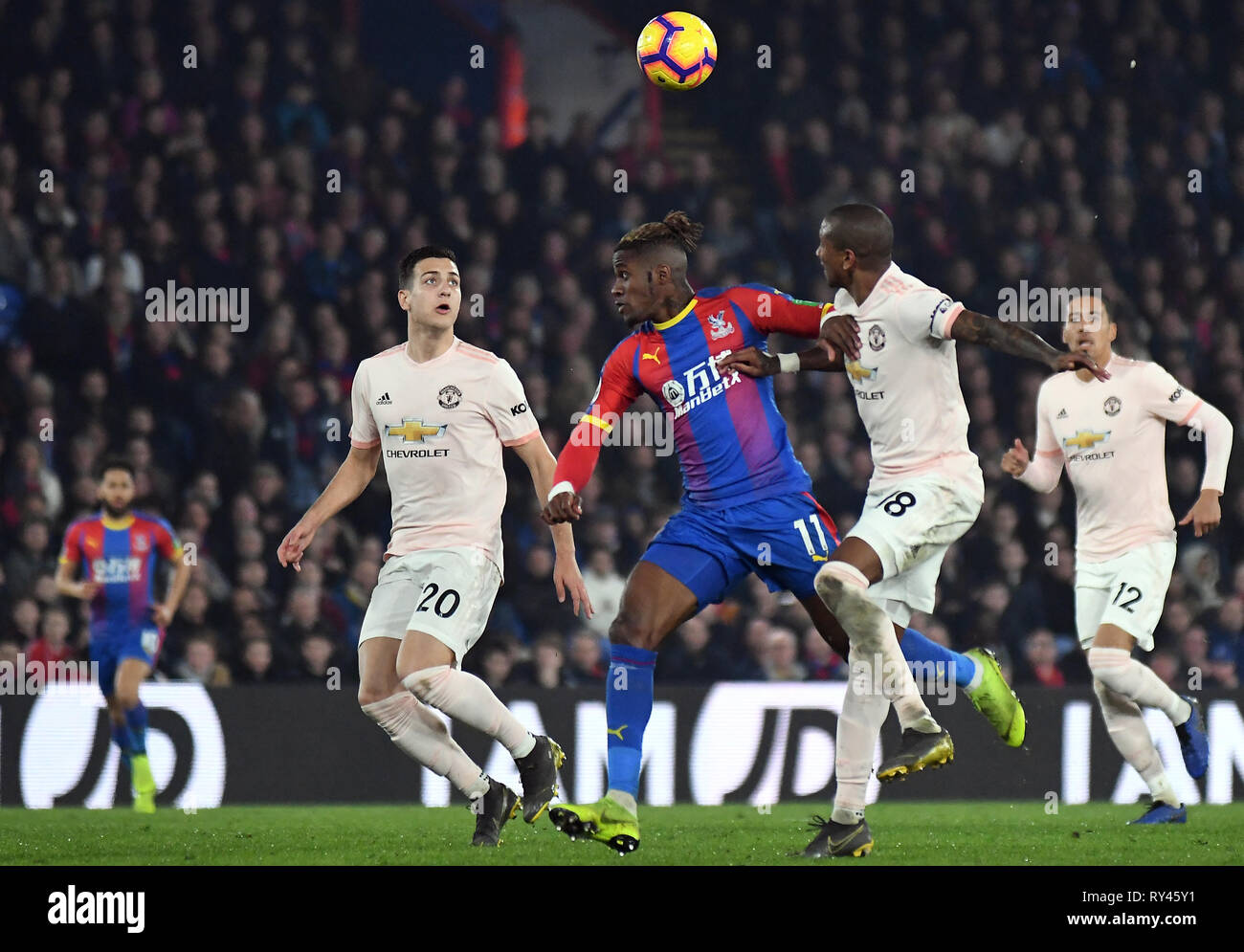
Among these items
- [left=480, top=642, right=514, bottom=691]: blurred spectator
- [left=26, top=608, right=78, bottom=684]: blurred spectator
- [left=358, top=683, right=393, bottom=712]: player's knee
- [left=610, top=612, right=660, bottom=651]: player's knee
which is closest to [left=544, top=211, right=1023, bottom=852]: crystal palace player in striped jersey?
[left=610, top=612, right=660, bottom=651]: player's knee

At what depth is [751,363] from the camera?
632 cm

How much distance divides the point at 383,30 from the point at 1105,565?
9359mm

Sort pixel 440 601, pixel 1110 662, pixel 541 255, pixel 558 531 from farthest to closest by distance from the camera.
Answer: pixel 541 255, pixel 1110 662, pixel 558 531, pixel 440 601

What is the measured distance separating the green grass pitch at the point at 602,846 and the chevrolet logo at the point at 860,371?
66.0 inches

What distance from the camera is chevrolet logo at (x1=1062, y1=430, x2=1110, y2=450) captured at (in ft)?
26.5

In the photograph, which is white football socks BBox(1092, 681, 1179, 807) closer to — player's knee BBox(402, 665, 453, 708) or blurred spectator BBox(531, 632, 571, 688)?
player's knee BBox(402, 665, 453, 708)

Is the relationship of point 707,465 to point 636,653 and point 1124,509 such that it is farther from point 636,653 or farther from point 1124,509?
point 1124,509

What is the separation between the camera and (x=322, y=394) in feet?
39.2

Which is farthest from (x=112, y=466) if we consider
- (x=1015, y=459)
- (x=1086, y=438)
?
(x=1086, y=438)

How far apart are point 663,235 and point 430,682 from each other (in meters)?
1.85

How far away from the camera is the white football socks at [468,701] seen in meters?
6.60

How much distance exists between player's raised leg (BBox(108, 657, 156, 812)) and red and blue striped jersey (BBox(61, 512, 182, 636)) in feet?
0.98

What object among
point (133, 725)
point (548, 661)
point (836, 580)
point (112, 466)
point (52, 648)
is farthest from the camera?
point (548, 661)

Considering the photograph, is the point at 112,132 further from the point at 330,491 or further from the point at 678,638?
the point at 330,491
